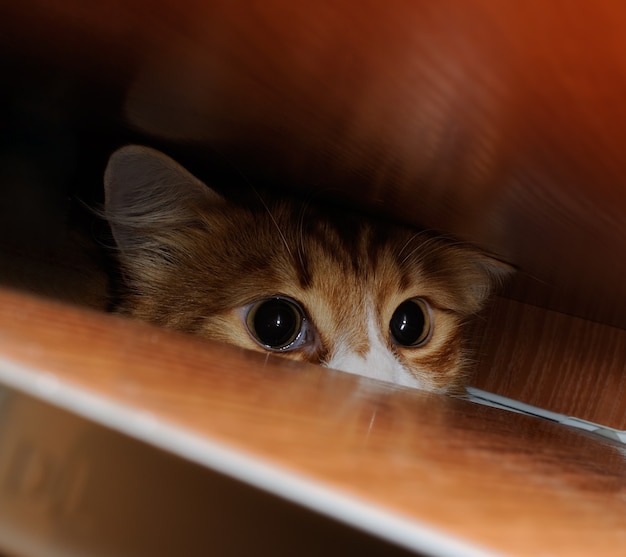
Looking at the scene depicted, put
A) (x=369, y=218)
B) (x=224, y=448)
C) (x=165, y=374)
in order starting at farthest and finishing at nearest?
(x=369, y=218) → (x=165, y=374) → (x=224, y=448)

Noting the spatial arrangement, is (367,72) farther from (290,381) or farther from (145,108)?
(145,108)

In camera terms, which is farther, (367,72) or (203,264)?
(203,264)

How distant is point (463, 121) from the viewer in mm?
789

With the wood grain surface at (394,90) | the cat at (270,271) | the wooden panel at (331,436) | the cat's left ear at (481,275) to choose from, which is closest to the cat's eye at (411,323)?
the cat at (270,271)

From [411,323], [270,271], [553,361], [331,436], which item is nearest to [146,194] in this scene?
[270,271]

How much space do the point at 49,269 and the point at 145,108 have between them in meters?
0.61

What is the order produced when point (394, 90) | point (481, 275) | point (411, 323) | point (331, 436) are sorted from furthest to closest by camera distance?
point (481, 275) < point (411, 323) < point (394, 90) < point (331, 436)

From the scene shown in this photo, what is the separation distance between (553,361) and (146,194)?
158cm

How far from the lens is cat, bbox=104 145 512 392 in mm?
1565

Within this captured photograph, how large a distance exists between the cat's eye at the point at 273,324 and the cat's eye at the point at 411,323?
12.0 inches

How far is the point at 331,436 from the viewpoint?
1.38 ft

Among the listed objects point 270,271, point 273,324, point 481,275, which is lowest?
point 273,324

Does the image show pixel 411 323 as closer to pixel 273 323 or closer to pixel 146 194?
pixel 273 323

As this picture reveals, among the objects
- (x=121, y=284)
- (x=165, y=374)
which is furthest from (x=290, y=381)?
(x=121, y=284)
